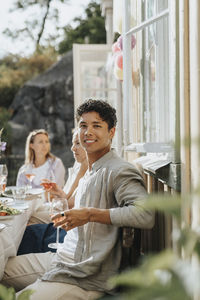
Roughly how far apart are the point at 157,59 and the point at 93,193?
776 millimetres

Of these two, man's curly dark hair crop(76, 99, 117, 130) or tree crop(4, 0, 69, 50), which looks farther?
tree crop(4, 0, 69, 50)

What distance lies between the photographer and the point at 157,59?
209cm

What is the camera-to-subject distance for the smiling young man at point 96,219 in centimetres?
160

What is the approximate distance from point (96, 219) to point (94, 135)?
0.45m

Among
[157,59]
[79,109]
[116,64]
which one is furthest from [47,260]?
[116,64]

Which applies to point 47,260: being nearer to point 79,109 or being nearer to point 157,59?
point 79,109

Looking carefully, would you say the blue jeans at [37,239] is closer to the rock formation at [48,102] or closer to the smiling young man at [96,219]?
the smiling young man at [96,219]

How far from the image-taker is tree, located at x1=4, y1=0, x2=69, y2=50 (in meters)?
16.2

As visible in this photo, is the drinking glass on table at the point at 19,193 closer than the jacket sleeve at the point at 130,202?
No

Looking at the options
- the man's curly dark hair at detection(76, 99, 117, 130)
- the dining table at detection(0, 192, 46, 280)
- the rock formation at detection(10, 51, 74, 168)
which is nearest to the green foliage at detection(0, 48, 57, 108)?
the rock formation at detection(10, 51, 74, 168)

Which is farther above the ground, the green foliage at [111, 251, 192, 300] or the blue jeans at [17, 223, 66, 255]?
the green foliage at [111, 251, 192, 300]

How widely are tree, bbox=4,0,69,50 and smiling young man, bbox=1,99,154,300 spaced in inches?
592

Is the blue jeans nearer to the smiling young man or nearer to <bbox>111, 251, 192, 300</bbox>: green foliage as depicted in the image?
the smiling young man

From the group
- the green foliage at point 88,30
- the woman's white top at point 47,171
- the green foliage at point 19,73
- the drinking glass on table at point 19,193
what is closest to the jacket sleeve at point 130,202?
the drinking glass on table at point 19,193
